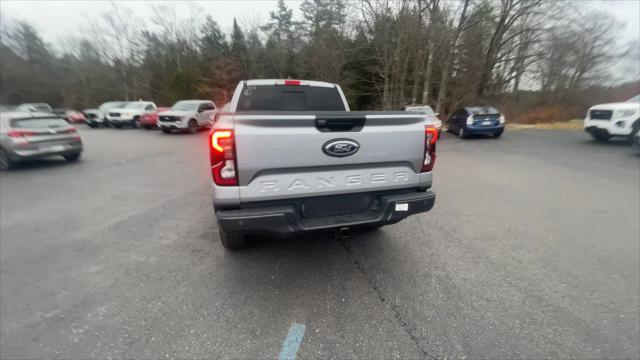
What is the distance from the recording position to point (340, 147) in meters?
2.26

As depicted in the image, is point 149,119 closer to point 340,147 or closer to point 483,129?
point 340,147

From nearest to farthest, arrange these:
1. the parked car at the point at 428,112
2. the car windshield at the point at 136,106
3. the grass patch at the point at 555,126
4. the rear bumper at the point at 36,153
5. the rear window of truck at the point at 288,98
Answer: the parked car at the point at 428,112, the rear window of truck at the point at 288,98, the rear bumper at the point at 36,153, the grass patch at the point at 555,126, the car windshield at the point at 136,106

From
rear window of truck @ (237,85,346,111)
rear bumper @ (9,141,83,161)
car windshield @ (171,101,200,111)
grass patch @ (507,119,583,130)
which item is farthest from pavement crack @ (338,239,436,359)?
grass patch @ (507,119,583,130)

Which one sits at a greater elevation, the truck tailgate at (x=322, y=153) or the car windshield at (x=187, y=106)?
the car windshield at (x=187, y=106)

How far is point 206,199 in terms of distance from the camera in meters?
5.00

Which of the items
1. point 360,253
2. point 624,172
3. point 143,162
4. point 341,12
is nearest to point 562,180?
point 624,172

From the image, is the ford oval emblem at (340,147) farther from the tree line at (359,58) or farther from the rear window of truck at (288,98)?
the tree line at (359,58)

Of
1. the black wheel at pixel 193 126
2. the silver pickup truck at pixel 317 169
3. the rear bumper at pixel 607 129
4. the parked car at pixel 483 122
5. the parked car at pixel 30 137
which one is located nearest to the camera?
the silver pickup truck at pixel 317 169

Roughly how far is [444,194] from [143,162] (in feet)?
28.9

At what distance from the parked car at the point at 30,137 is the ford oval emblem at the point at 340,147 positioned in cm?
908

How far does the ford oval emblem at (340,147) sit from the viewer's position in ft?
7.30

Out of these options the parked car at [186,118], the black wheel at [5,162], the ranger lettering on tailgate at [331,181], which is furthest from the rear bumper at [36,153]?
the ranger lettering on tailgate at [331,181]

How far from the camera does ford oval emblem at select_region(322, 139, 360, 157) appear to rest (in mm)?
2227

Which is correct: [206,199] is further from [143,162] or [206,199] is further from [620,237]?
[620,237]
